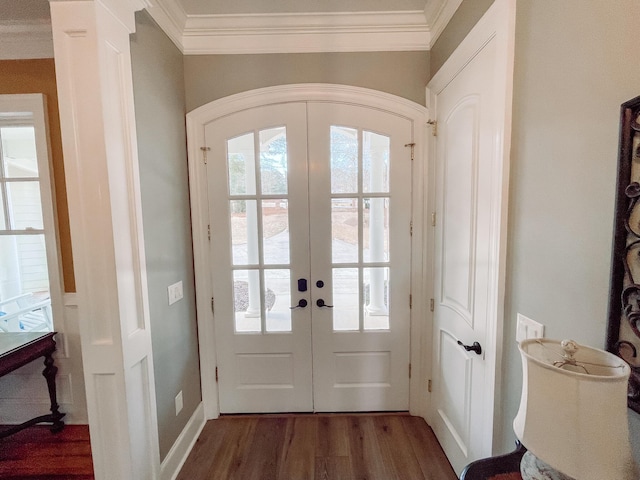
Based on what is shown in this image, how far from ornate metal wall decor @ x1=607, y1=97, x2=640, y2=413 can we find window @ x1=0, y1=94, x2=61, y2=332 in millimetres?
2816

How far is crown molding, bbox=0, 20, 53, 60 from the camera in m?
1.81

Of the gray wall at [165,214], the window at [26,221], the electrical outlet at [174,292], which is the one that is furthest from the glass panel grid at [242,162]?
the window at [26,221]

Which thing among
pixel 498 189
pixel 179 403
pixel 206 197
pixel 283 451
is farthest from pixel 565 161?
pixel 179 403

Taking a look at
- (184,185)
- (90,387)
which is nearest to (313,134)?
(184,185)

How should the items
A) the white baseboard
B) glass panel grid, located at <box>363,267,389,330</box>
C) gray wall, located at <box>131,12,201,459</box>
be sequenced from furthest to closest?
glass panel grid, located at <box>363,267,389,330</box> < the white baseboard < gray wall, located at <box>131,12,201,459</box>

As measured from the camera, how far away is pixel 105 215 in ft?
4.00

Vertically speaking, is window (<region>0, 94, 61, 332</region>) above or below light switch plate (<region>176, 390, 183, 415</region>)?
above

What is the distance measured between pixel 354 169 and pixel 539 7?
1201 millimetres

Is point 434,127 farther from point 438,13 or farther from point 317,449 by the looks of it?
point 317,449

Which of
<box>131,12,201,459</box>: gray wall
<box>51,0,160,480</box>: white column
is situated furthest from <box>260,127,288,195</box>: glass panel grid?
<box>51,0,160,480</box>: white column

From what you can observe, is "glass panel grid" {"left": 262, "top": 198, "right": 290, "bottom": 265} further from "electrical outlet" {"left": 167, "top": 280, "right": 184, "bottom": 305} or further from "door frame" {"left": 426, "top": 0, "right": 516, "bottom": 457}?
"door frame" {"left": 426, "top": 0, "right": 516, "bottom": 457}

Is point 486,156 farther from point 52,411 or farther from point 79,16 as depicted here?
point 52,411

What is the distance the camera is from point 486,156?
1.29 meters

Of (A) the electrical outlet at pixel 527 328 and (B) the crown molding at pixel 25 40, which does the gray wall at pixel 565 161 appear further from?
(B) the crown molding at pixel 25 40
